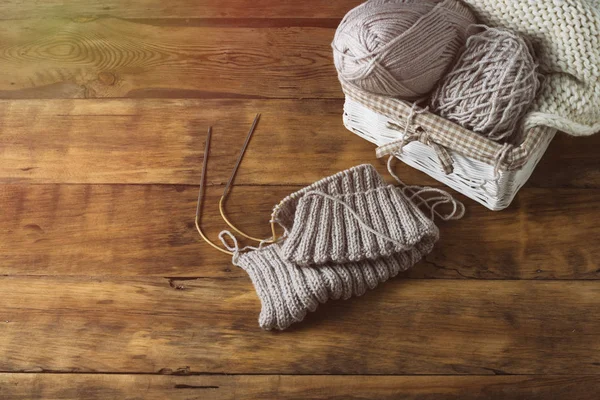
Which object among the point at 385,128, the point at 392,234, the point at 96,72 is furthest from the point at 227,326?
the point at 96,72

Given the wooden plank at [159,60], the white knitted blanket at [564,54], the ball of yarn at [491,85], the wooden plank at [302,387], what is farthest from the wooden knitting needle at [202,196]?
the white knitted blanket at [564,54]

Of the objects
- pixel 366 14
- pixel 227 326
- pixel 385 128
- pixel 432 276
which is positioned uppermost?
pixel 366 14

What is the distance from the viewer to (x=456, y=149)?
1006 mm

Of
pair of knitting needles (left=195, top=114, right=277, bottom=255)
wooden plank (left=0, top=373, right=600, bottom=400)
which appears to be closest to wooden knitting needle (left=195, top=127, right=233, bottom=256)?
pair of knitting needles (left=195, top=114, right=277, bottom=255)

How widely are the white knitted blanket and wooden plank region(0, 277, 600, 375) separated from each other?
28 cm

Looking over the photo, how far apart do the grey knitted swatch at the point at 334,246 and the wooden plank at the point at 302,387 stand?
0.34 ft

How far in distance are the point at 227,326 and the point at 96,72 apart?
656 millimetres

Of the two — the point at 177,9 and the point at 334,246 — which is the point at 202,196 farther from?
the point at 177,9

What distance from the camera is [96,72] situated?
1349mm

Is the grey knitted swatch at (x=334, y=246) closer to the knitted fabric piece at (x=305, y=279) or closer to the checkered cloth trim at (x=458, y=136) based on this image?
the knitted fabric piece at (x=305, y=279)

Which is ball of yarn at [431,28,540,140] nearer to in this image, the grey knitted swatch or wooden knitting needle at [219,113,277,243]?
the grey knitted swatch

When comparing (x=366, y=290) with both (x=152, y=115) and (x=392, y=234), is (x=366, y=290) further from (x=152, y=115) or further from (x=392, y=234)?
(x=152, y=115)

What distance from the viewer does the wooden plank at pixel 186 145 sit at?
3.90 feet

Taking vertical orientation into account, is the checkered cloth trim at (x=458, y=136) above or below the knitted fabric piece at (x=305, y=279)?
above
